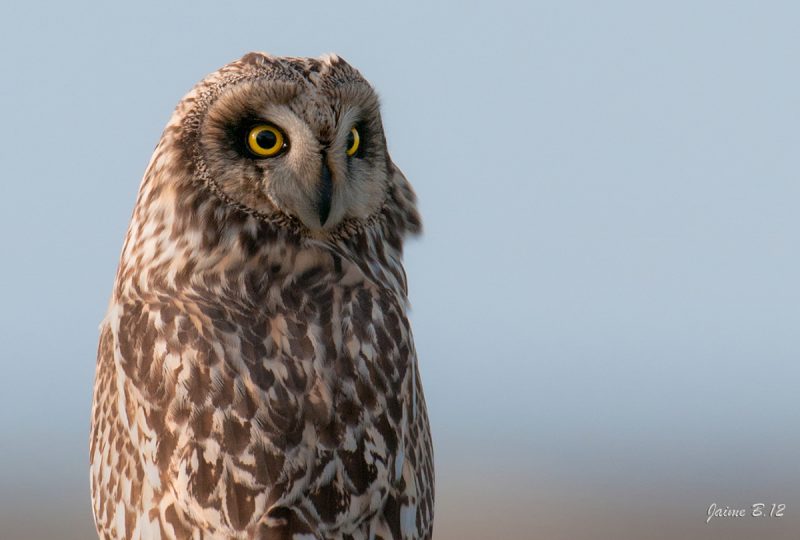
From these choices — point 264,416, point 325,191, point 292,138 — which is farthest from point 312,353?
point 292,138

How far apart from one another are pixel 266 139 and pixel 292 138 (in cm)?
10

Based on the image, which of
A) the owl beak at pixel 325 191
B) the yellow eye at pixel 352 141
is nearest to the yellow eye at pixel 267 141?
the owl beak at pixel 325 191

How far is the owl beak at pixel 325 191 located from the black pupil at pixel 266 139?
0.17 metres

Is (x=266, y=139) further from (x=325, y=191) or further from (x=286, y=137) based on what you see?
(x=325, y=191)

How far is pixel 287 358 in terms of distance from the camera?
16.4 feet

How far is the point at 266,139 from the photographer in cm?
516

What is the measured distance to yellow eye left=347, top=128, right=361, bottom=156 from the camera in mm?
5309

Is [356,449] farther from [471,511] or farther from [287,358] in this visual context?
[471,511]

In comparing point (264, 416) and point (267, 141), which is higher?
point (267, 141)

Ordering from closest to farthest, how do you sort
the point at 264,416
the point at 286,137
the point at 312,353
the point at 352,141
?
1. the point at 264,416
2. the point at 312,353
3. the point at 286,137
4. the point at 352,141

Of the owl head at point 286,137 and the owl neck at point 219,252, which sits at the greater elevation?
the owl head at point 286,137

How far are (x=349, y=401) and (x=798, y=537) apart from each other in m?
26.1

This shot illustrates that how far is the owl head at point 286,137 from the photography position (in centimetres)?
513

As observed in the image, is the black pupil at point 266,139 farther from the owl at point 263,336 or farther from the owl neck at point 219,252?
the owl neck at point 219,252
